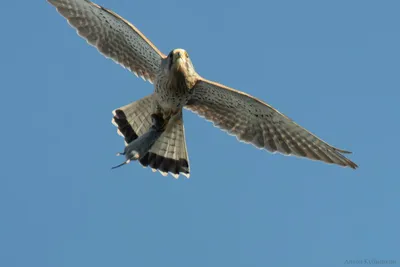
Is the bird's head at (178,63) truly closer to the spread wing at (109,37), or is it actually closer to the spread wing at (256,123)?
the spread wing at (256,123)

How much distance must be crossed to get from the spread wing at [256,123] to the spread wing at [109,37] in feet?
3.46

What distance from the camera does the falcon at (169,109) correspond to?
12.1 m

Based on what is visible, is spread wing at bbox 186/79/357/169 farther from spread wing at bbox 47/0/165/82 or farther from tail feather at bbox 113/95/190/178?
spread wing at bbox 47/0/165/82

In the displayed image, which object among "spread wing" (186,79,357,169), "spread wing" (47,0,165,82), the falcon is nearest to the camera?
the falcon

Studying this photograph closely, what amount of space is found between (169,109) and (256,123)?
1568mm

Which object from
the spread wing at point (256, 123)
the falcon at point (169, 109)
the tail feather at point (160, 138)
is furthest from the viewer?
the tail feather at point (160, 138)

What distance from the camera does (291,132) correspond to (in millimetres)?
12609

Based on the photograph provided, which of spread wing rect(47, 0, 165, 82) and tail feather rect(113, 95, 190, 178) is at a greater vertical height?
spread wing rect(47, 0, 165, 82)

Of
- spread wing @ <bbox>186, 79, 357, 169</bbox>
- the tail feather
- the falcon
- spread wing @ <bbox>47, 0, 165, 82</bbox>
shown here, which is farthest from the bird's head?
the tail feather

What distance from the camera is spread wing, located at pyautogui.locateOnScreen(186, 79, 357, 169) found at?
12250 mm

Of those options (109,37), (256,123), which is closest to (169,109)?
(256,123)

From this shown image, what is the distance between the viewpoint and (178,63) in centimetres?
1154

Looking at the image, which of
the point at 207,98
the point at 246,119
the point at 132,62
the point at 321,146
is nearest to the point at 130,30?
the point at 132,62

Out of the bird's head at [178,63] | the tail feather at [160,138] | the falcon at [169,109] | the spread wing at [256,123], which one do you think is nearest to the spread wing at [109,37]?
the falcon at [169,109]
